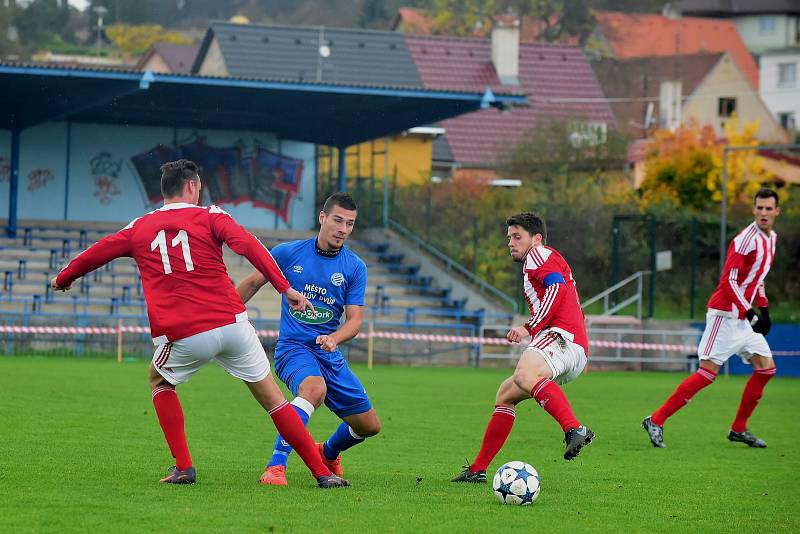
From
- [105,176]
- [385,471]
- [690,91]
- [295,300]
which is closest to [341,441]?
[385,471]

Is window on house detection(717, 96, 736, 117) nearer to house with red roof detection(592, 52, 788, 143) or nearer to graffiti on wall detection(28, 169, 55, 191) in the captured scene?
house with red roof detection(592, 52, 788, 143)

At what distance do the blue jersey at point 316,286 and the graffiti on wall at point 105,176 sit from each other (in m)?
26.0

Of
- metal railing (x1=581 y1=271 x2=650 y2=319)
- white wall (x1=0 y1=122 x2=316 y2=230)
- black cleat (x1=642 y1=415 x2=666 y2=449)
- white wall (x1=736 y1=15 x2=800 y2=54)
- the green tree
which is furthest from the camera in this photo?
white wall (x1=736 y1=15 x2=800 y2=54)

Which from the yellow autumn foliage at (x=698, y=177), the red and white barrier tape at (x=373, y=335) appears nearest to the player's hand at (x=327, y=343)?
the red and white barrier tape at (x=373, y=335)

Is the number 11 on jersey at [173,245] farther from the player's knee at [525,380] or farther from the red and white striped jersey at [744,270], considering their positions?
the red and white striped jersey at [744,270]

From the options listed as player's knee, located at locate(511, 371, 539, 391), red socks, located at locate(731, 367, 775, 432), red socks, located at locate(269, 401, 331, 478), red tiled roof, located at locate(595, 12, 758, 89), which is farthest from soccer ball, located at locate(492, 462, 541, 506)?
red tiled roof, located at locate(595, 12, 758, 89)

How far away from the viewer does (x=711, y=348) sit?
42.2 feet

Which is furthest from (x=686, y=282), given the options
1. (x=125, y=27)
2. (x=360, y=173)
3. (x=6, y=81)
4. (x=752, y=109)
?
(x=125, y=27)

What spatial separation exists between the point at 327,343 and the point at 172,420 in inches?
43.3

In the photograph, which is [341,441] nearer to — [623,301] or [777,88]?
[623,301]

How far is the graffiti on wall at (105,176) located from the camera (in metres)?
34.1

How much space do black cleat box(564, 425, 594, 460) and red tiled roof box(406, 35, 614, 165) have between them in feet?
137

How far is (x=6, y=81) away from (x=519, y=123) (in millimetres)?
28865

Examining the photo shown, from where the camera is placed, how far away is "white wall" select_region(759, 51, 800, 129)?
77500 mm
